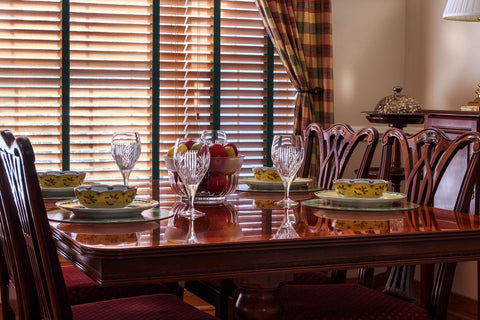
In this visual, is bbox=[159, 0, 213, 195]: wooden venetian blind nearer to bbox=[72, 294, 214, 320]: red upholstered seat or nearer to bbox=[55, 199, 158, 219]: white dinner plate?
bbox=[72, 294, 214, 320]: red upholstered seat

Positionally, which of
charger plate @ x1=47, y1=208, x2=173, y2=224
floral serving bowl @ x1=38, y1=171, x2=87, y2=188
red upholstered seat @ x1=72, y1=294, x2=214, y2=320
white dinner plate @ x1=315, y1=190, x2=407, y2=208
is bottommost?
red upholstered seat @ x1=72, y1=294, x2=214, y2=320

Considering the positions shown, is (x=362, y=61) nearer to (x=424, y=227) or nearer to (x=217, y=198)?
(x=217, y=198)

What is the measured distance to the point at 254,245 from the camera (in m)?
1.52

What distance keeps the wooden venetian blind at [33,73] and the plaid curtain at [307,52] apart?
4.07 ft

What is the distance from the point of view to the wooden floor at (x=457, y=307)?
368 centimetres

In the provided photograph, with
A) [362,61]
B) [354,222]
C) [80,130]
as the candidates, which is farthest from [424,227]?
[362,61]

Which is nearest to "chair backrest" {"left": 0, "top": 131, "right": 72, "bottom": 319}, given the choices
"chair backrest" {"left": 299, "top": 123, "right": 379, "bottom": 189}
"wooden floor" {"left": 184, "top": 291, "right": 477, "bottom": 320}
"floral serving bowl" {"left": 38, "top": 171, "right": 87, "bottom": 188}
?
"floral serving bowl" {"left": 38, "top": 171, "right": 87, "bottom": 188}

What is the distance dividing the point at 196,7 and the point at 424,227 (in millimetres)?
2747

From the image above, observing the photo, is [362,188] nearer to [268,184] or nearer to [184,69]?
[268,184]

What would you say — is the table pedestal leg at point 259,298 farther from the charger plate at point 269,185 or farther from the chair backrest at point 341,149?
the chair backrest at point 341,149

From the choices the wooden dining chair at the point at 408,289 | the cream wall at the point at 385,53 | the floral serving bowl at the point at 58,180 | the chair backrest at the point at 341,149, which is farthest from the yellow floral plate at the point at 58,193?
the cream wall at the point at 385,53

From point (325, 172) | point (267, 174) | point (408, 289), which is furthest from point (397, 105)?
point (408, 289)

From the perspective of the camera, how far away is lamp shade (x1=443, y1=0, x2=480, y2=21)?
317 centimetres

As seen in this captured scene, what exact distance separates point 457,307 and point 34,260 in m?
2.78
